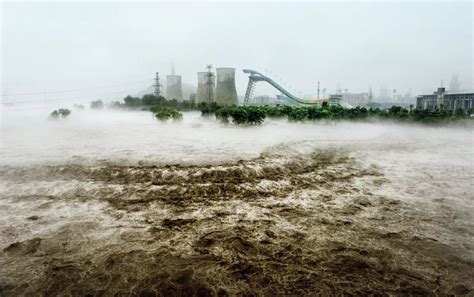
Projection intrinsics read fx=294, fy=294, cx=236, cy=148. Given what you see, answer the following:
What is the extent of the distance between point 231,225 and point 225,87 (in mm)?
33982

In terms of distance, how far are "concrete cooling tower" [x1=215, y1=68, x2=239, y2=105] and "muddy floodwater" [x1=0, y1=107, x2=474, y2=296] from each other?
27052 millimetres

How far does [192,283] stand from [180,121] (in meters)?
22.6

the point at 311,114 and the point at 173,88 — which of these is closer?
the point at 311,114

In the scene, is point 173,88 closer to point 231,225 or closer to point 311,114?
point 311,114

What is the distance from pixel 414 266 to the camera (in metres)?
4.65

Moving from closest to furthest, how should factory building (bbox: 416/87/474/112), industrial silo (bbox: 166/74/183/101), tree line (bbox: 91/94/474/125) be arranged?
1. tree line (bbox: 91/94/474/125)
2. factory building (bbox: 416/87/474/112)
3. industrial silo (bbox: 166/74/183/101)

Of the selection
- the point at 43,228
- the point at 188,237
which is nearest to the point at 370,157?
the point at 188,237

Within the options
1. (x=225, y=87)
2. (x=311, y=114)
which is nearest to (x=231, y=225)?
(x=311, y=114)

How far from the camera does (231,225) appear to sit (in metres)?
6.13

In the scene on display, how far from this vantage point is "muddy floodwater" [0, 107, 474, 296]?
4.27m


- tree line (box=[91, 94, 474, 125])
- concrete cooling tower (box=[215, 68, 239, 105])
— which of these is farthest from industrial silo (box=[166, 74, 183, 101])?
tree line (box=[91, 94, 474, 125])

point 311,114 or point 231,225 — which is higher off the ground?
point 311,114

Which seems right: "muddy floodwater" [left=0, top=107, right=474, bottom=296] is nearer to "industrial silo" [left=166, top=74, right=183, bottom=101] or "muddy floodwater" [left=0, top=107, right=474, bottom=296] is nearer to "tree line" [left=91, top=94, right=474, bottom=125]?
"tree line" [left=91, top=94, right=474, bottom=125]

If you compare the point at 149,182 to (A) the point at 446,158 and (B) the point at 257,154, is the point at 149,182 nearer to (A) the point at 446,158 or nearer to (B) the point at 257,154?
(B) the point at 257,154
